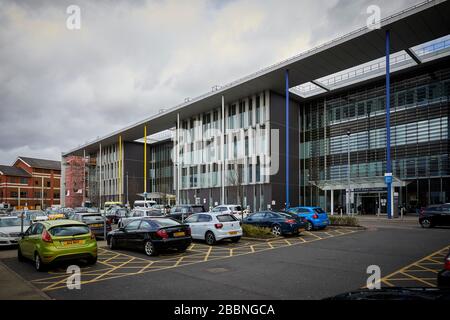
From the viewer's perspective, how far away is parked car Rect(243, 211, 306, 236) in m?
17.6

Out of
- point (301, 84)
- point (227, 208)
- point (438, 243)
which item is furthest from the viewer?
point (301, 84)

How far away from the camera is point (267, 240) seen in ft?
53.4

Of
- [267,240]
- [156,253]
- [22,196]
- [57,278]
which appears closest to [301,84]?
[267,240]

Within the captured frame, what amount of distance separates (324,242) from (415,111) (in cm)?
2676

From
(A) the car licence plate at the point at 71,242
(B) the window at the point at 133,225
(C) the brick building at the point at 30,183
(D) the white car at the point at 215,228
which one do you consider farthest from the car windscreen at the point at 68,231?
(C) the brick building at the point at 30,183

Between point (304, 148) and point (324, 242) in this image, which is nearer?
point (324, 242)

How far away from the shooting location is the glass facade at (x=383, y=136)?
34.5 meters

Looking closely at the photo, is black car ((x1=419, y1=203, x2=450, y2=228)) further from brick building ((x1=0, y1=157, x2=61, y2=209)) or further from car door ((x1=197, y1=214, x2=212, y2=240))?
brick building ((x1=0, y1=157, x2=61, y2=209))

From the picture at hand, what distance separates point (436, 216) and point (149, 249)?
18.2 meters

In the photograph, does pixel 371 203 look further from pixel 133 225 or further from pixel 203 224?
pixel 133 225

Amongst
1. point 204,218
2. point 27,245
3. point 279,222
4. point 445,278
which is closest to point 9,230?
point 27,245

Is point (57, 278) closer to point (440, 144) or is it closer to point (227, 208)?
point (227, 208)

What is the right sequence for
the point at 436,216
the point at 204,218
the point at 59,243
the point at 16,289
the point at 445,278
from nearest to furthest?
the point at 445,278 < the point at 16,289 < the point at 59,243 < the point at 204,218 < the point at 436,216

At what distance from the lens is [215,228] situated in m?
14.9
